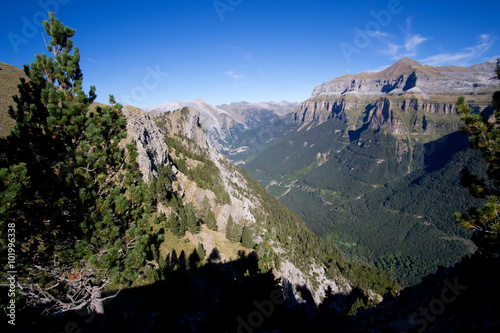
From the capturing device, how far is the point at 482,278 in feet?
40.8

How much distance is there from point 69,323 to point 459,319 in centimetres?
2213

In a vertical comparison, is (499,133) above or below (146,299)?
above

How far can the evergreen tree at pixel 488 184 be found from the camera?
11.9 metres

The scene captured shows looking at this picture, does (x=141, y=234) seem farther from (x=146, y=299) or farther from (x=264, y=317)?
(x=146, y=299)

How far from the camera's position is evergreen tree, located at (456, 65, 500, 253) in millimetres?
11938

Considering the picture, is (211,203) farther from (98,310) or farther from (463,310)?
(463,310)

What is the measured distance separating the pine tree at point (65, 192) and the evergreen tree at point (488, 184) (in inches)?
772

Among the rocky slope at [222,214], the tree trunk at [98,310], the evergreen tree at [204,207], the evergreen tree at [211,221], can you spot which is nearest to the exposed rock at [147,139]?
the rocky slope at [222,214]

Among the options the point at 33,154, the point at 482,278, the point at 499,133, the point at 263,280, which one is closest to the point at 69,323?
the point at 33,154

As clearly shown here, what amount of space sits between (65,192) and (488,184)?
25.3 meters

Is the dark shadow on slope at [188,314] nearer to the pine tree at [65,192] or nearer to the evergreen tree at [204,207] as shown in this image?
the pine tree at [65,192]

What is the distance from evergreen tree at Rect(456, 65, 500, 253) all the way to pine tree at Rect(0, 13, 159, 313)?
19605 mm

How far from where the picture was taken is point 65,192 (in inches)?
389

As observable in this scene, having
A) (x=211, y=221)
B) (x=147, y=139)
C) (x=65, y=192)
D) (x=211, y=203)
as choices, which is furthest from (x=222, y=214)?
(x=65, y=192)
